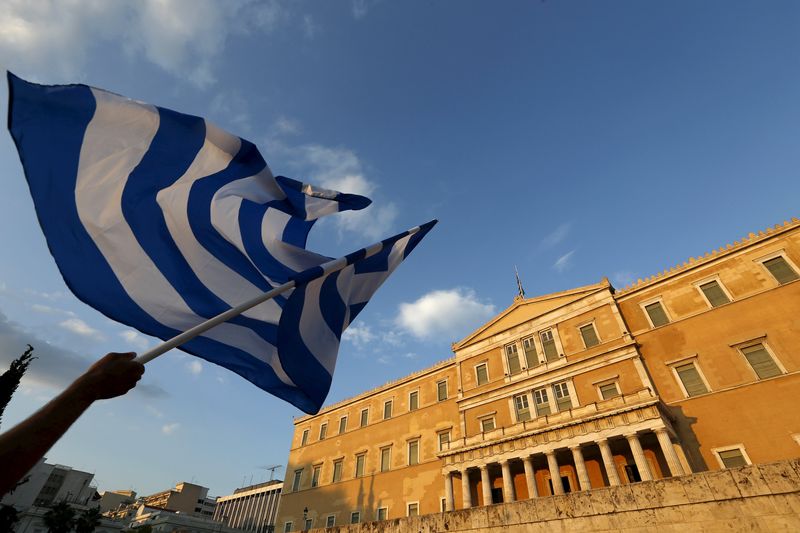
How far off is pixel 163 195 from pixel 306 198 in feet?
6.35

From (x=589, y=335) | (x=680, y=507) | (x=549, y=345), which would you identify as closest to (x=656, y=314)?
(x=589, y=335)

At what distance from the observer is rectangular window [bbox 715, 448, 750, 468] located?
1847cm

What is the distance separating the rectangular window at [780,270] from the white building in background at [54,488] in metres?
76.5

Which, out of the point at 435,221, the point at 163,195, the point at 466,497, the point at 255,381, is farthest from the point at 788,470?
the point at 466,497

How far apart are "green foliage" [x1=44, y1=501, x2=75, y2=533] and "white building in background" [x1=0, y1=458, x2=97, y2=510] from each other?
1132cm

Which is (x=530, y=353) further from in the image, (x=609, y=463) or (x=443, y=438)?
(x=609, y=463)

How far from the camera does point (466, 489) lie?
78.9 ft

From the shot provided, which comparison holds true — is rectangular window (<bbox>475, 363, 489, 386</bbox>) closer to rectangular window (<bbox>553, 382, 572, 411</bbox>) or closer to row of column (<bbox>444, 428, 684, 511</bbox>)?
rectangular window (<bbox>553, 382, 572, 411</bbox>)

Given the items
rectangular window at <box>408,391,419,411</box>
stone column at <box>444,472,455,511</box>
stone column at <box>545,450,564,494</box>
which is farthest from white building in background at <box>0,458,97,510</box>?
stone column at <box>545,450,564,494</box>

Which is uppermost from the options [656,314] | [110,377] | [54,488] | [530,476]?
[656,314]

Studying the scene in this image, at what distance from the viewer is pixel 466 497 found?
23.8 meters

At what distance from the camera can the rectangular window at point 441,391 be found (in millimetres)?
32084

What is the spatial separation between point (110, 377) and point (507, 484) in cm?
2379

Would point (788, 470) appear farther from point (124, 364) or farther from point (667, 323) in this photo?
point (667, 323)
